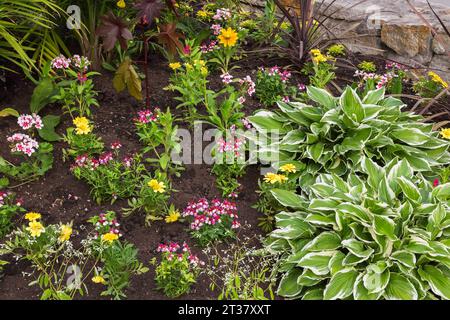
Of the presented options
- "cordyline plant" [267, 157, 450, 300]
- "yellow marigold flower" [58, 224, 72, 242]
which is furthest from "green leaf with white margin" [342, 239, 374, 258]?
"yellow marigold flower" [58, 224, 72, 242]

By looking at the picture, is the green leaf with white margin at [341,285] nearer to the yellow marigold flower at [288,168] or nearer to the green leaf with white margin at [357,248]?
the green leaf with white margin at [357,248]

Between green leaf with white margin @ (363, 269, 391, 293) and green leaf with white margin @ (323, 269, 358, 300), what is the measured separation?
Answer: 0.27 ft

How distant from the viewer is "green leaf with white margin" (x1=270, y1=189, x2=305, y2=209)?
3400mm

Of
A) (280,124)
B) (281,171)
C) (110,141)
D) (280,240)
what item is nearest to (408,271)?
(280,240)

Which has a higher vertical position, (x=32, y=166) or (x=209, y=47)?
(x=209, y=47)

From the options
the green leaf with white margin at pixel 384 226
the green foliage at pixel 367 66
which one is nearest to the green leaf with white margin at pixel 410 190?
the green leaf with white margin at pixel 384 226

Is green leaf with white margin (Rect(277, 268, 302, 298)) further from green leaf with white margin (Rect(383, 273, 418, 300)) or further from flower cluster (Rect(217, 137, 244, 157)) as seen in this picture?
flower cluster (Rect(217, 137, 244, 157))

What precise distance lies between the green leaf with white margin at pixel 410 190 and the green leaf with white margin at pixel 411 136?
57 centimetres

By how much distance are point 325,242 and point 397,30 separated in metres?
2.75

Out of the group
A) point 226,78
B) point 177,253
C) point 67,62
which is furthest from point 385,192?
point 67,62

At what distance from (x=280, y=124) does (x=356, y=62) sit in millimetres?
1412

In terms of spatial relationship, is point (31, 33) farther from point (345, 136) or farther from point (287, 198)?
point (345, 136)

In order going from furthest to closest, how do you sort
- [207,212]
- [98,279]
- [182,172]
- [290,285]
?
[182,172] < [207,212] < [290,285] < [98,279]

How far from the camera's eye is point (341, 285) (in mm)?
2984
